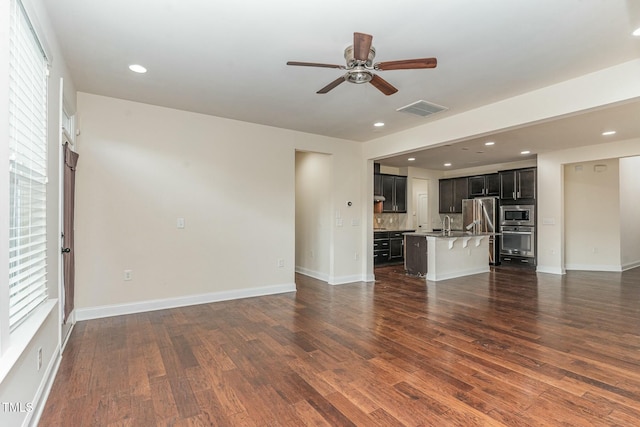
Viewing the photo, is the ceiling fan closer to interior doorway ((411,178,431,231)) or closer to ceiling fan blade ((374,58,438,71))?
ceiling fan blade ((374,58,438,71))

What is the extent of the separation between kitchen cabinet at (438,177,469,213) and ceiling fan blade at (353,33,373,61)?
791cm

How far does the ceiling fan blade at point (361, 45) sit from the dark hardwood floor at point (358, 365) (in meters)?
2.38

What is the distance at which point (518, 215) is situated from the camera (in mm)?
8070

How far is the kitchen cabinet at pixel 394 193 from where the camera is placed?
8.57m

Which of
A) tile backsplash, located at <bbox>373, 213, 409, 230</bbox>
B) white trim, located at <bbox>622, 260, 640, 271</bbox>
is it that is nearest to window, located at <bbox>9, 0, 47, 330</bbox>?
tile backsplash, located at <bbox>373, 213, 409, 230</bbox>

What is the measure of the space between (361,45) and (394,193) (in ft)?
22.1

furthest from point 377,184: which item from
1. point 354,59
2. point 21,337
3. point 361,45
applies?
point 21,337

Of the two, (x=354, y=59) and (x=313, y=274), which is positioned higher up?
(x=354, y=59)

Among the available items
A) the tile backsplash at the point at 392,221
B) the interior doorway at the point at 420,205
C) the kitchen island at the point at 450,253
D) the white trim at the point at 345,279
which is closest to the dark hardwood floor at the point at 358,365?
the white trim at the point at 345,279

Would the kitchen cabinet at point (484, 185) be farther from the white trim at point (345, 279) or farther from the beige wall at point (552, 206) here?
the white trim at point (345, 279)

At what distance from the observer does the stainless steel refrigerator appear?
8.24m

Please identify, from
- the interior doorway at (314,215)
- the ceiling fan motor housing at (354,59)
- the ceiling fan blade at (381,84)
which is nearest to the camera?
the ceiling fan motor housing at (354,59)

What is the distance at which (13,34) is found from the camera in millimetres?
1705

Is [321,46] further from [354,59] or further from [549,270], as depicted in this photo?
[549,270]
